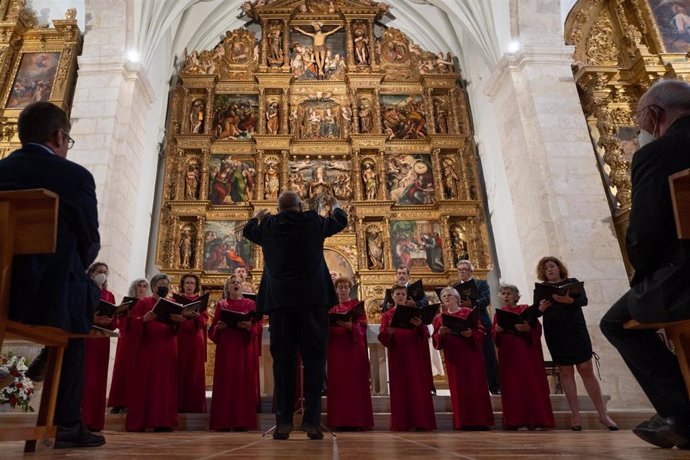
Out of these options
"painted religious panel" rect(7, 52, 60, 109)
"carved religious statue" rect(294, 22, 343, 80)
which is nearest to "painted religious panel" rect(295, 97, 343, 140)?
"carved religious statue" rect(294, 22, 343, 80)

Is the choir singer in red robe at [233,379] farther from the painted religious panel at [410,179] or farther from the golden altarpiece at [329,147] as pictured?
the painted religious panel at [410,179]

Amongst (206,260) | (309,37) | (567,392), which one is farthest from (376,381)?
(309,37)

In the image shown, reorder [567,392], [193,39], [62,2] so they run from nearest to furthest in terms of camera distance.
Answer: [567,392], [62,2], [193,39]

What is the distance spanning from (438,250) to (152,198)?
6.24 metres

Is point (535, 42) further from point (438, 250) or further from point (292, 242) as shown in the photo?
point (292, 242)

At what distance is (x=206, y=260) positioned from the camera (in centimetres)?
1074

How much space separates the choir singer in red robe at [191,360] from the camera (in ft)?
18.3

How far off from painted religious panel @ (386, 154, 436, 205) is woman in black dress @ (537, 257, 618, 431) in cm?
668

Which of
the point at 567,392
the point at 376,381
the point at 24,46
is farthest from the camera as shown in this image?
the point at 24,46

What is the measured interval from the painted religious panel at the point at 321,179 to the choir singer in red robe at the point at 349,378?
6188mm

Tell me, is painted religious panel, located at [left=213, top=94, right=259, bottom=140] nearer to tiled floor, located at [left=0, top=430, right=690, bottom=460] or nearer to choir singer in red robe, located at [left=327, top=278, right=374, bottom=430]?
choir singer in red robe, located at [left=327, top=278, right=374, bottom=430]

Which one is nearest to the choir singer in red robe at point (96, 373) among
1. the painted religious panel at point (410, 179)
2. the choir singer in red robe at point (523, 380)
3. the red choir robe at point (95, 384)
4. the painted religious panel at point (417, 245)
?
the red choir robe at point (95, 384)

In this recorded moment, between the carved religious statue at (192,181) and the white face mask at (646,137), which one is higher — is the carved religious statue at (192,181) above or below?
above

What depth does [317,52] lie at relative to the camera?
13000 millimetres
